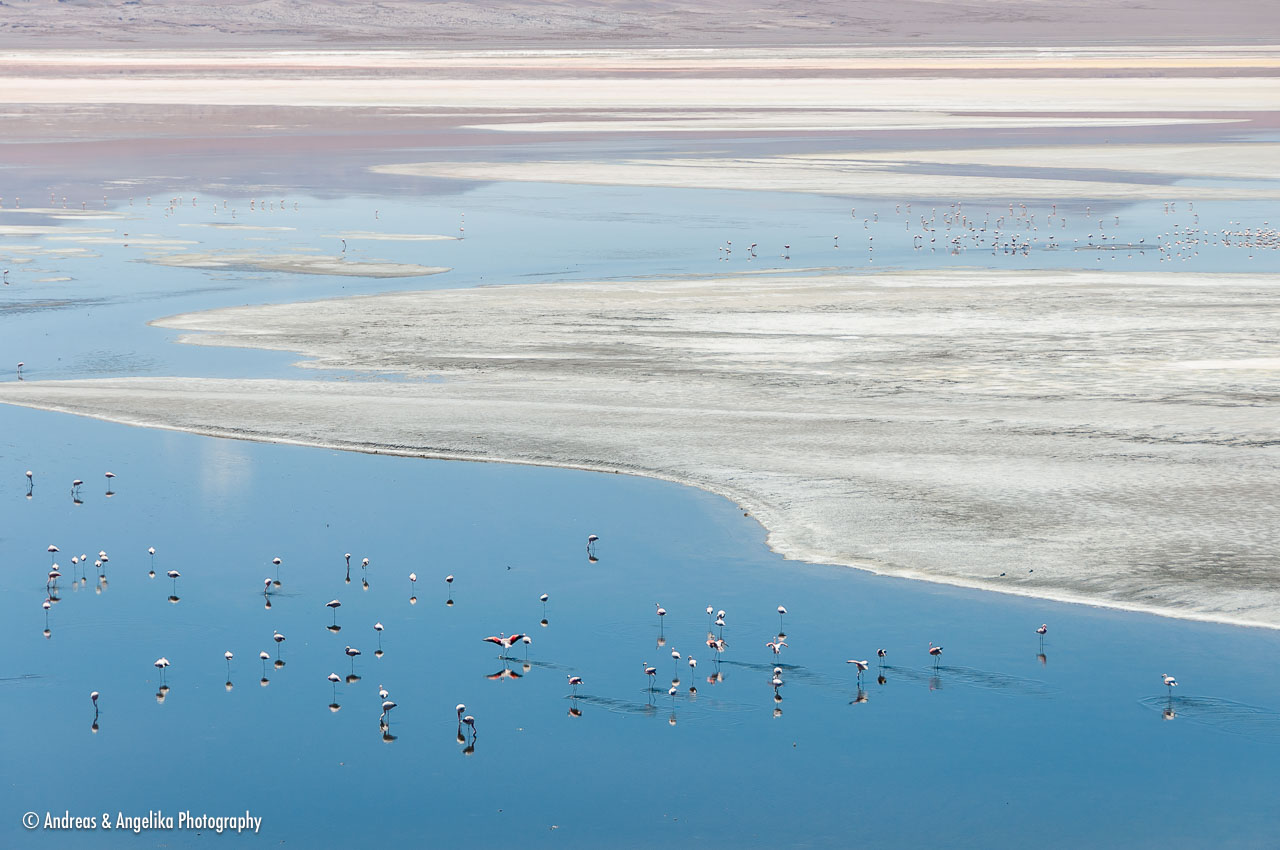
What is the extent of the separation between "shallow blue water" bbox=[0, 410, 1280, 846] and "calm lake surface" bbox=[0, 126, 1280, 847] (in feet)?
0.10

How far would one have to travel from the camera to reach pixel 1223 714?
1173 centimetres

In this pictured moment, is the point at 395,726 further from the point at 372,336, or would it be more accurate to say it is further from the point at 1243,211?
the point at 1243,211

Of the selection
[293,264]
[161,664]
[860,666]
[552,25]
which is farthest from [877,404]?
[552,25]

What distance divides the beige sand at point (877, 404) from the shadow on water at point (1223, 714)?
179 centimetres

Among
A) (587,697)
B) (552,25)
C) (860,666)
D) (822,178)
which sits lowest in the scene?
(587,697)

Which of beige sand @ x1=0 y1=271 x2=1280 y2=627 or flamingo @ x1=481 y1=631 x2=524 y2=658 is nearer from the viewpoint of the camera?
flamingo @ x1=481 y1=631 x2=524 y2=658

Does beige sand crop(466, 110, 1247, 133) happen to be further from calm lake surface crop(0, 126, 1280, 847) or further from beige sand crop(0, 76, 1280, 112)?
calm lake surface crop(0, 126, 1280, 847)

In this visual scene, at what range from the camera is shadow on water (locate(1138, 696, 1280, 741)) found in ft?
37.7

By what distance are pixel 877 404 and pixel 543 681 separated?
9.41 m

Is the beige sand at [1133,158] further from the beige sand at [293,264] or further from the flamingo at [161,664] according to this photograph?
the flamingo at [161,664]

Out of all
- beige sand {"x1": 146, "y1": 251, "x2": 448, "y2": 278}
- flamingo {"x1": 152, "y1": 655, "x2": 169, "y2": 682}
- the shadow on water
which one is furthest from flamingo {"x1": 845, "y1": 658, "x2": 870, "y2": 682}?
beige sand {"x1": 146, "y1": 251, "x2": 448, "y2": 278}

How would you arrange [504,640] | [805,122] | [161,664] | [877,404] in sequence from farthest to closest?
[805,122] < [877,404] < [504,640] < [161,664]

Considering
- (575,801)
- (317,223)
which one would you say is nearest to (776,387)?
(575,801)

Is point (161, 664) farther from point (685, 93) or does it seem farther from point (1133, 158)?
point (685, 93)
